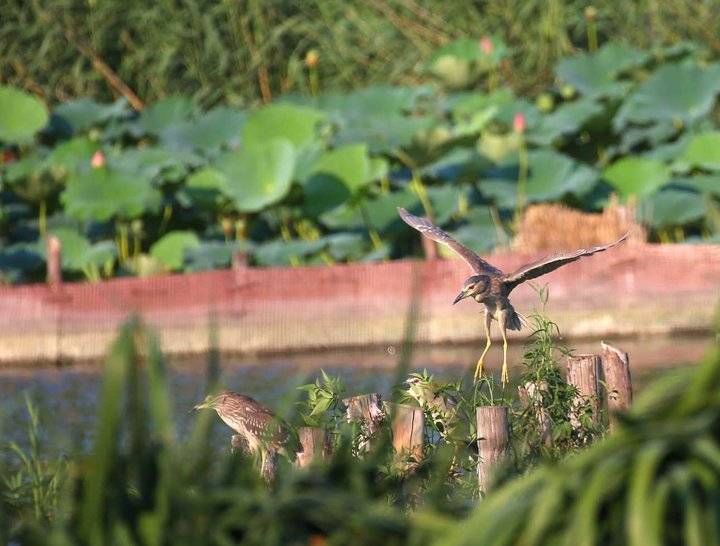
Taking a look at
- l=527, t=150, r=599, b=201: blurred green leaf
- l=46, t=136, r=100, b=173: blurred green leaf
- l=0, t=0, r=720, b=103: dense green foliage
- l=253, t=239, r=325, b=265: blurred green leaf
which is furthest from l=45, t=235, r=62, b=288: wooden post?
l=0, t=0, r=720, b=103: dense green foliage

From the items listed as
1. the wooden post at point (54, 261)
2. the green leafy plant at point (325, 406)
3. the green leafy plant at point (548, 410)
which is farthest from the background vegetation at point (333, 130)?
the green leafy plant at point (325, 406)

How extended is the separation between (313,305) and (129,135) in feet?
10.8

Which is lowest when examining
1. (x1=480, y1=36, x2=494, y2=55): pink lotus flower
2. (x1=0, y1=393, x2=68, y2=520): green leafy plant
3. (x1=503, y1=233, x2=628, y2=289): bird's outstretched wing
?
(x1=0, y1=393, x2=68, y2=520): green leafy plant

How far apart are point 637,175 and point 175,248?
287 cm

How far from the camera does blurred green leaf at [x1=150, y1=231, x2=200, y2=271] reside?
35.1 feet

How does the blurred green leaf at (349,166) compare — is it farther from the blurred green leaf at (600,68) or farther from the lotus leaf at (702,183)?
the blurred green leaf at (600,68)

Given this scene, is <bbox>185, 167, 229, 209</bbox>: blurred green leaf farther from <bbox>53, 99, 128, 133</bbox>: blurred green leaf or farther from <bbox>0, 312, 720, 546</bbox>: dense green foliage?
→ <bbox>0, 312, 720, 546</bbox>: dense green foliage

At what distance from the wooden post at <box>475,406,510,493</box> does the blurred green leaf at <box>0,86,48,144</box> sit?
8.50 meters

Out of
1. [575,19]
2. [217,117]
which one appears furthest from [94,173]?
[575,19]

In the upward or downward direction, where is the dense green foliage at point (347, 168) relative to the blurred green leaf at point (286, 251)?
upward

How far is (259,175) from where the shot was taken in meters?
10.7

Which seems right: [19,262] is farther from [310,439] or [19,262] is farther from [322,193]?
[310,439]

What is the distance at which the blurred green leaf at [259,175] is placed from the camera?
10594 mm

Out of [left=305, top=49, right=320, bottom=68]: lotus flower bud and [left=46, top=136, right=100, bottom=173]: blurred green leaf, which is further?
[left=305, top=49, right=320, bottom=68]: lotus flower bud
